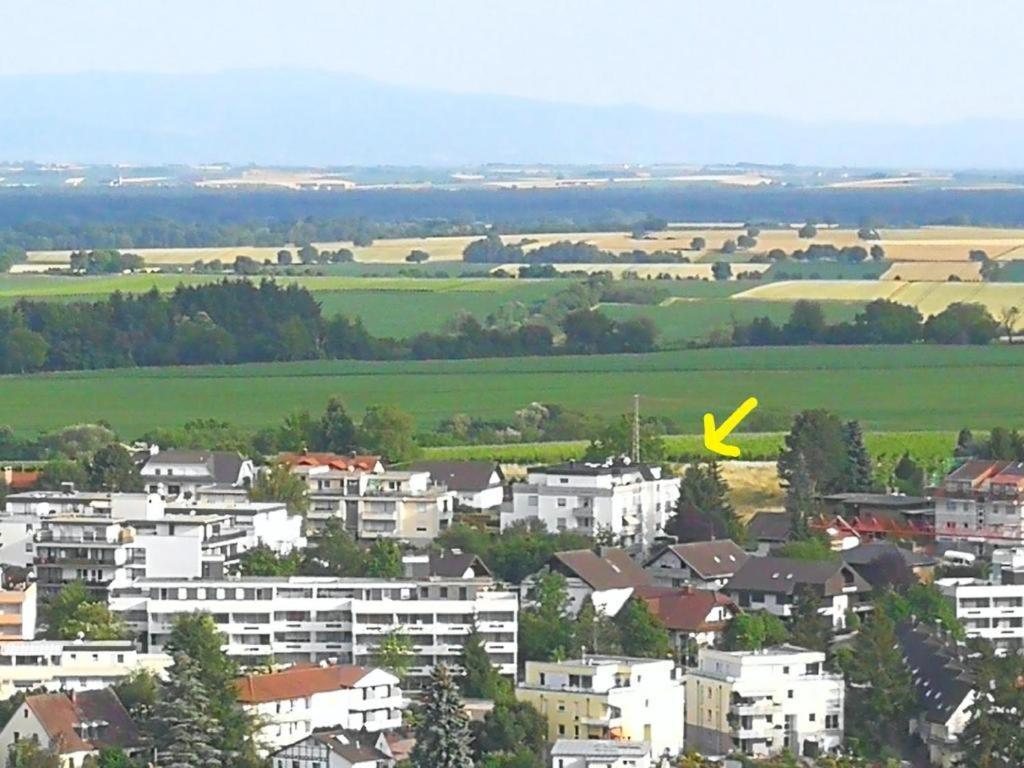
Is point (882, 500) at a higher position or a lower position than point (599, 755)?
lower

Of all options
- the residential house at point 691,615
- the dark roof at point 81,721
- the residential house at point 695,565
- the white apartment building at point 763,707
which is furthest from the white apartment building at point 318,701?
the residential house at point 695,565

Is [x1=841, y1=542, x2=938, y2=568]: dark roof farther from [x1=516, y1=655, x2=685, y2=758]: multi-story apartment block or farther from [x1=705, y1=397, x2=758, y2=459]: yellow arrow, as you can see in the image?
[x1=705, y1=397, x2=758, y2=459]: yellow arrow

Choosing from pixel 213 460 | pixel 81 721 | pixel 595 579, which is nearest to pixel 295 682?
pixel 81 721

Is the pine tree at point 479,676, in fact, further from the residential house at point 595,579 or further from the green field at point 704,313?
the green field at point 704,313

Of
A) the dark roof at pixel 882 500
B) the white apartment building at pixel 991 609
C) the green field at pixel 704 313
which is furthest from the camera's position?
the green field at pixel 704 313

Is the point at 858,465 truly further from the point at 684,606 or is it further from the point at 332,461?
the point at 684,606

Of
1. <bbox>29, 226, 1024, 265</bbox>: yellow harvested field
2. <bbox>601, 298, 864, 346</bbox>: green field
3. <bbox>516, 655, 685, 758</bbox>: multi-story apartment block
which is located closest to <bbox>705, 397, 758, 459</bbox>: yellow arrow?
<bbox>601, 298, 864, 346</bbox>: green field
